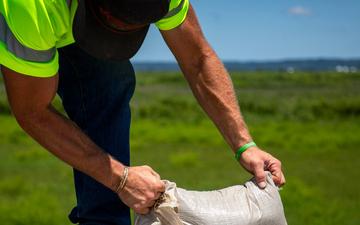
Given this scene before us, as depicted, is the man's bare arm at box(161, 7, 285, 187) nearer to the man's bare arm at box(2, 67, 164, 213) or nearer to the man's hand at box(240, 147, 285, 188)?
the man's hand at box(240, 147, 285, 188)

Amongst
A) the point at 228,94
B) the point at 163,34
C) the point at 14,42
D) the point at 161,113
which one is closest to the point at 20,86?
the point at 14,42

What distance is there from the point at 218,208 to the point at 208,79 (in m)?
0.58

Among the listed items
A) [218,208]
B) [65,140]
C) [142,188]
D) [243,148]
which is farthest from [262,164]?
[65,140]

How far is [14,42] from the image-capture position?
1821 mm

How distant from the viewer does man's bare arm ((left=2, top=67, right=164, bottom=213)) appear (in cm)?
182

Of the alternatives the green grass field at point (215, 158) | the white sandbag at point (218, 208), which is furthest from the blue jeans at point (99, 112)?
the green grass field at point (215, 158)

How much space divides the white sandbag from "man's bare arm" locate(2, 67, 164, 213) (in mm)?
46

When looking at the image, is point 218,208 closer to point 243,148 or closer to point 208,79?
point 243,148

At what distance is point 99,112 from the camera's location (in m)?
2.23

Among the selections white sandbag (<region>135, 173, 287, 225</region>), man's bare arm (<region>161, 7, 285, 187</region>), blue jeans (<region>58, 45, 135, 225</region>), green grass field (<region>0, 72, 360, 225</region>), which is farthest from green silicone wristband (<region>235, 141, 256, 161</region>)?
green grass field (<region>0, 72, 360, 225</region>)

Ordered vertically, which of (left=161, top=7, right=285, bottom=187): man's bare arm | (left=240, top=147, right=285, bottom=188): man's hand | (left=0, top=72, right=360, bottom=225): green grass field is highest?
(left=161, top=7, right=285, bottom=187): man's bare arm

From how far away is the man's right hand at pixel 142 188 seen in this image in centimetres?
181

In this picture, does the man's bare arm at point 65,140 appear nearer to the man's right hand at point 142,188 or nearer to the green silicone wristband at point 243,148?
the man's right hand at point 142,188

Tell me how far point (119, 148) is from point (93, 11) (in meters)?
0.65
